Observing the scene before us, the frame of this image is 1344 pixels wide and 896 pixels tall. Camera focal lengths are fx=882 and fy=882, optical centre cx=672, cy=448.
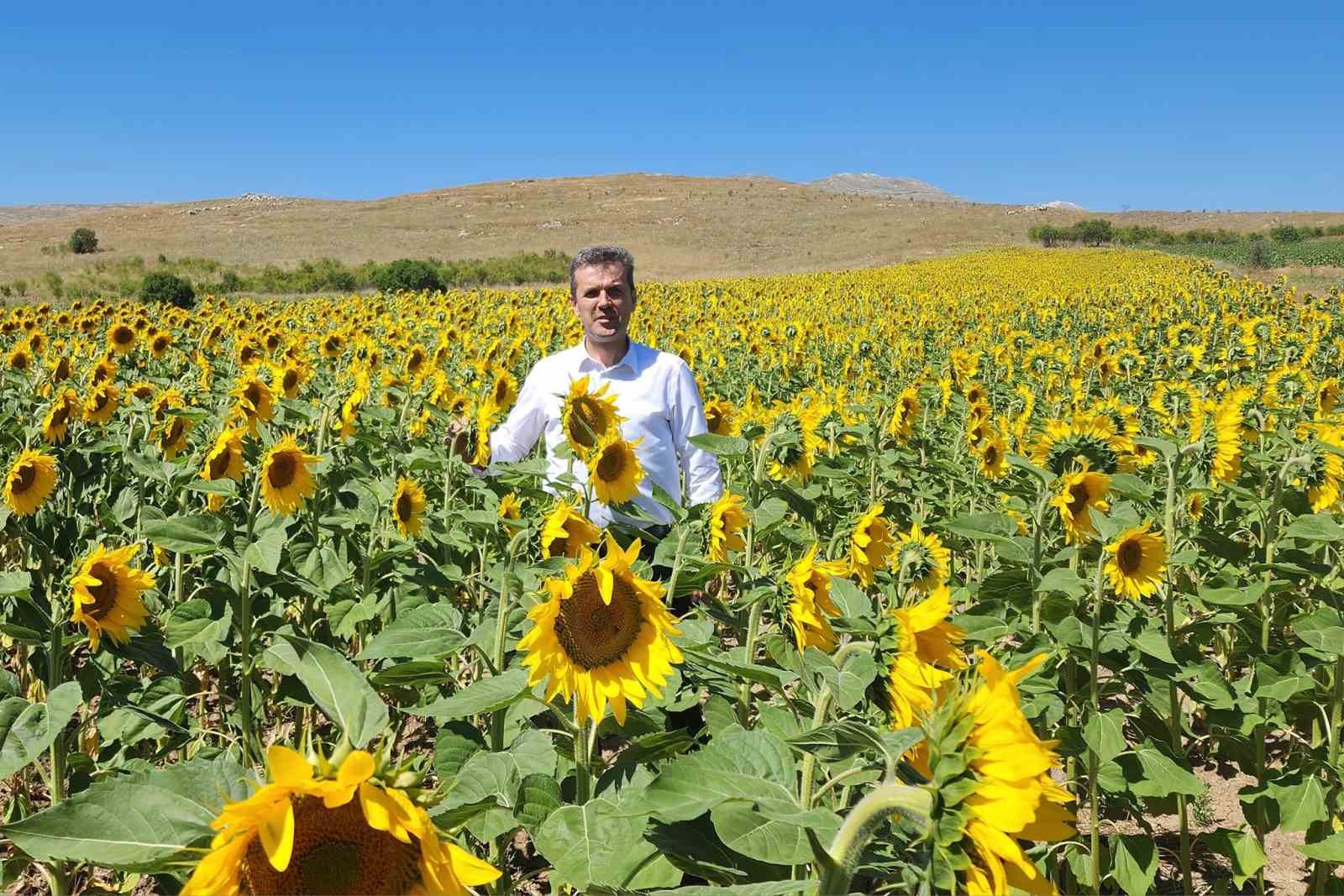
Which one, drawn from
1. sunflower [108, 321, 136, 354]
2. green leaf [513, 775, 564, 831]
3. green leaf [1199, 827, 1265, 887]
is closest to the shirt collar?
green leaf [513, 775, 564, 831]

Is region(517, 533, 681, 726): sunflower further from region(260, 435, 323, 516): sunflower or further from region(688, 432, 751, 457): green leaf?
region(260, 435, 323, 516): sunflower

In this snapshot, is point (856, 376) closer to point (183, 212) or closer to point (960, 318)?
point (960, 318)

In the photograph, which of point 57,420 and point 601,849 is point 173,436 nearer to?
point 57,420

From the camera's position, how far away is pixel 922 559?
294 centimetres

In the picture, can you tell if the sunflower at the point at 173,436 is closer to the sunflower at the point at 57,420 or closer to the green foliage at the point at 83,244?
the sunflower at the point at 57,420

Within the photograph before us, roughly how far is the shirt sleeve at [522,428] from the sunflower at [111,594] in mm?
1456

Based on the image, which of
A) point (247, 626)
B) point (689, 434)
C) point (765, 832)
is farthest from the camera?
point (689, 434)

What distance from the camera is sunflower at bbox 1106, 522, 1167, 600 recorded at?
8.64 feet

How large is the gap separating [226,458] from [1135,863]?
3.39 m

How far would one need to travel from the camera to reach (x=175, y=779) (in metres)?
0.97

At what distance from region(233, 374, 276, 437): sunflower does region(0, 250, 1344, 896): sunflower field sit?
0.06m

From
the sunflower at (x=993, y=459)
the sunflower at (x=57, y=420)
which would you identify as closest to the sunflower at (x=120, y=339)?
the sunflower at (x=57, y=420)

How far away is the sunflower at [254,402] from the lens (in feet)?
14.1

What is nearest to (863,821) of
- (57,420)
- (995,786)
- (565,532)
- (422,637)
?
(995,786)
